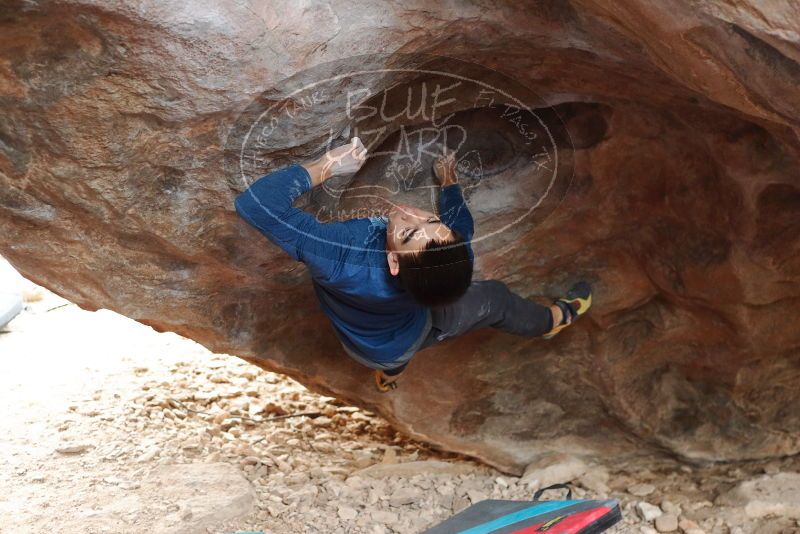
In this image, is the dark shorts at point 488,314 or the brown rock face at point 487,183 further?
the dark shorts at point 488,314

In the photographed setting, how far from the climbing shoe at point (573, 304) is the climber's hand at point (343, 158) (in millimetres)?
906

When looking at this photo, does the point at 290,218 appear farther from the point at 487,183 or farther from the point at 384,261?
the point at 487,183

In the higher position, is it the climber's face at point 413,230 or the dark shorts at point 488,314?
the climber's face at point 413,230

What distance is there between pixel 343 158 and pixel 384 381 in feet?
3.02

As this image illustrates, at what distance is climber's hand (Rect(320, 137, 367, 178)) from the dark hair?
0.85 ft

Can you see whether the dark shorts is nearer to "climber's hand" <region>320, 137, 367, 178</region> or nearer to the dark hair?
the dark hair

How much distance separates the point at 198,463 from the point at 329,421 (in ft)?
1.96

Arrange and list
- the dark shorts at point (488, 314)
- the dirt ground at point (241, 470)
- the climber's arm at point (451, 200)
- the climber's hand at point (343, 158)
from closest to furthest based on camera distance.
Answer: the climber's hand at point (343, 158)
the climber's arm at point (451, 200)
the dark shorts at point (488, 314)
the dirt ground at point (241, 470)

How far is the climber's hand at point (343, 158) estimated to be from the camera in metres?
2.01

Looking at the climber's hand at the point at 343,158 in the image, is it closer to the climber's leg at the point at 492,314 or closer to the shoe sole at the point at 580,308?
the climber's leg at the point at 492,314

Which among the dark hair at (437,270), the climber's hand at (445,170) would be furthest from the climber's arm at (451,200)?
the dark hair at (437,270)

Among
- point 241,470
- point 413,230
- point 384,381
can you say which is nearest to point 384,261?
point 413,230

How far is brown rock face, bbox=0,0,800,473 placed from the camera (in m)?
1.77

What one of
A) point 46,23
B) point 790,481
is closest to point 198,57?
point 46,23
